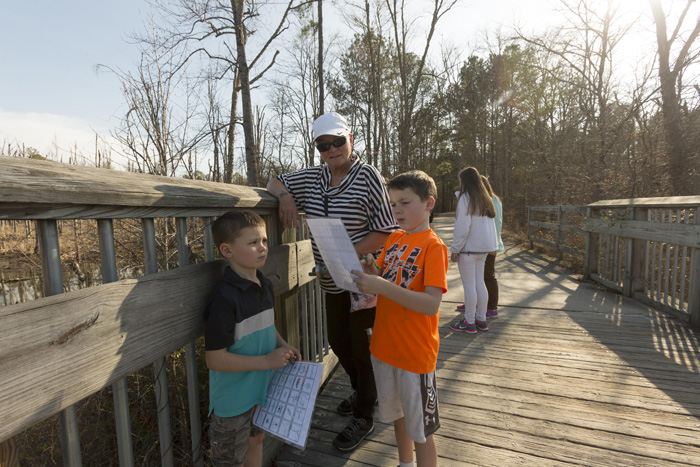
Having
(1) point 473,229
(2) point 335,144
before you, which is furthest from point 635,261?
(2) point 335,144

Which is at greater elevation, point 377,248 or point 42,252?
point 42,252

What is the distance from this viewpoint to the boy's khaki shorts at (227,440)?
55.9 inches

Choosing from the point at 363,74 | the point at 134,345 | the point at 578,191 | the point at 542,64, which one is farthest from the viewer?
the point at 363,74

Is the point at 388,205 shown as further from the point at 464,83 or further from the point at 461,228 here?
the point at 464,83

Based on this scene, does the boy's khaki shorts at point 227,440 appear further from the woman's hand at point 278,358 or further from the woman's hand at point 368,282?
the woman's hand at point 368,282

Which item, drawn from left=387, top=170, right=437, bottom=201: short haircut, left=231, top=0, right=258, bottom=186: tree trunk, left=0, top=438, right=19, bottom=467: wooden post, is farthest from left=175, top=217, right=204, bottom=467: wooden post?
left=231, top=0, right=258, bottom=186: tree trunk

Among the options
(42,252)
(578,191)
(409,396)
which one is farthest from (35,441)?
(578,191)

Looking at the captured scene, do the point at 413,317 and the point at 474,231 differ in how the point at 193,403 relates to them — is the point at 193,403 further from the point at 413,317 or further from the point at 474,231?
the point at 474,231

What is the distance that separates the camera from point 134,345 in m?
1.10

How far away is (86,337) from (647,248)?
6.16 meters

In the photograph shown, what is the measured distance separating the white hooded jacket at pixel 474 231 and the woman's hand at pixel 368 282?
234 cm

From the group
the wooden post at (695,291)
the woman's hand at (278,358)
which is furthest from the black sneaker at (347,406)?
the wooden post at (695,291)

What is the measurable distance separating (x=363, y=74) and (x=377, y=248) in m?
19.4

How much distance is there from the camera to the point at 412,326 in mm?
1615
